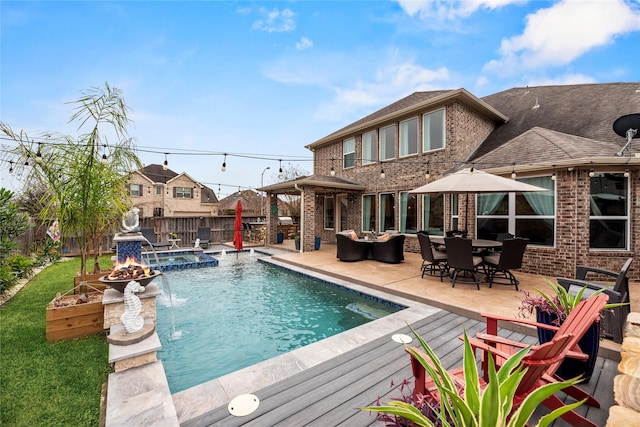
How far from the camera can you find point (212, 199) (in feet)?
121

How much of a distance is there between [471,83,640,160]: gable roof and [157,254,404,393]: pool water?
728 centimetres

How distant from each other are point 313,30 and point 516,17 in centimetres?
728

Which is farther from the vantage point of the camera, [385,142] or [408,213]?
[385,142]

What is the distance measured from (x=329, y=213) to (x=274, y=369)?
468 inches

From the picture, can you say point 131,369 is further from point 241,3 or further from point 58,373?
point 241,3

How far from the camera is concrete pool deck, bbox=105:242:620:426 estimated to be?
2279mm

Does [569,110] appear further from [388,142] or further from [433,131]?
[388,142]

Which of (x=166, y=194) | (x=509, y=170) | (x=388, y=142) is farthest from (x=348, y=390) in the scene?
(x=166, y=194)

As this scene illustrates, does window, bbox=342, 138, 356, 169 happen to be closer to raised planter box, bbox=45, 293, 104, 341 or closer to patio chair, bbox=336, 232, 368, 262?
patio chair, bbox=336, 232, 368, 262

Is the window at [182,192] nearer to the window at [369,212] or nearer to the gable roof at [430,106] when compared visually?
the gable roof at [430,106]

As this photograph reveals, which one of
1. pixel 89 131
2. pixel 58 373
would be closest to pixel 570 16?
pixel 89 131

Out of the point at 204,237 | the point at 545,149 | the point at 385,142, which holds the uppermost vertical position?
the point at 385,142

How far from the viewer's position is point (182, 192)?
3148 cm

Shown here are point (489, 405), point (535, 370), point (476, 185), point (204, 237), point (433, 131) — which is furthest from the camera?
point (204, 237)
